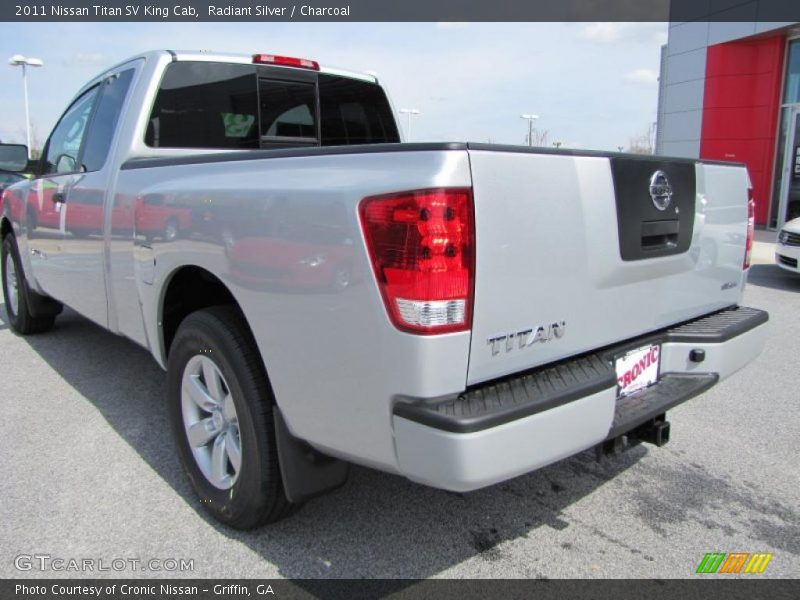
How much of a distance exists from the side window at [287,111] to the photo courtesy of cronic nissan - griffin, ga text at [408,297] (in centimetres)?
57

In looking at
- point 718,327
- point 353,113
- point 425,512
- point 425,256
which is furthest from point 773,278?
point 425,256

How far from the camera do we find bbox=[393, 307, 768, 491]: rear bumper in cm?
175

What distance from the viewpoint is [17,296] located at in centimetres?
569

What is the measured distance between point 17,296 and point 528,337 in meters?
5.32

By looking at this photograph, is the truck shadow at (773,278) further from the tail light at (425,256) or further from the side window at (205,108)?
the tail light at (425,256)

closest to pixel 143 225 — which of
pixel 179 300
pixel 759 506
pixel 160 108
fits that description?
pixel 179 300

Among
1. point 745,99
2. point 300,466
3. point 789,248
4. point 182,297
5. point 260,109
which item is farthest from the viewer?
point 745,99

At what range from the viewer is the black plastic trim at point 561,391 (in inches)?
69.8

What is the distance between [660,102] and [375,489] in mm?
18372

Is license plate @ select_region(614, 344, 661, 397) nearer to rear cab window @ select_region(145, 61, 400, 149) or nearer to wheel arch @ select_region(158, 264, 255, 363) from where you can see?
wheel arch @ select_region(158, 264, 255, 363)

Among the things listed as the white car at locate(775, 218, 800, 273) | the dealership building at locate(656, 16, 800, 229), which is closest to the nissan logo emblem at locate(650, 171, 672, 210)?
the white car at locate(775, 218, 800, 273)

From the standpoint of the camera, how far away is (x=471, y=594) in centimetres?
225

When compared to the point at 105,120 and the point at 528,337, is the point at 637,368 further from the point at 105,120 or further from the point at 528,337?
the point at 105,120

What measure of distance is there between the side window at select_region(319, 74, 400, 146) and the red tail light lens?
0.48 ft
